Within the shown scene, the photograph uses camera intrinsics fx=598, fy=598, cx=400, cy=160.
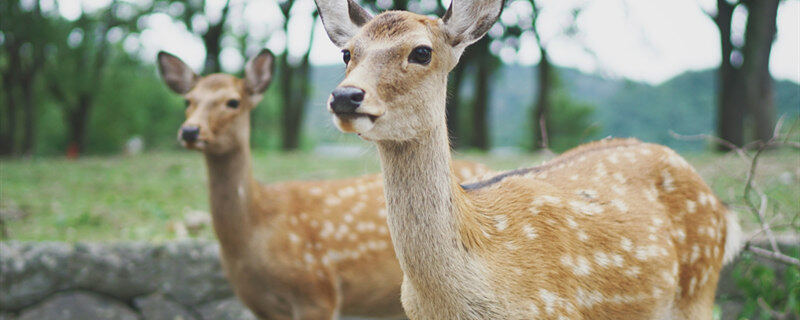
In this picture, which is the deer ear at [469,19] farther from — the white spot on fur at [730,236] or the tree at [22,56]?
the tree at [22,56]

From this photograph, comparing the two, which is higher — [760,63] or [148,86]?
[760,63]

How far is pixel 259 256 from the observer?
3795 millimetres

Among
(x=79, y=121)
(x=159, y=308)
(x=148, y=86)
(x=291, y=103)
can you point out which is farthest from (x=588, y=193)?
(x=148, y=86)

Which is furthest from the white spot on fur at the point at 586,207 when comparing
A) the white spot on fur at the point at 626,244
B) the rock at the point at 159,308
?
the rock at the point at 159,308

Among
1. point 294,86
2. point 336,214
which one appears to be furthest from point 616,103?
point 336,214

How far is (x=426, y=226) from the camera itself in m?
2.11

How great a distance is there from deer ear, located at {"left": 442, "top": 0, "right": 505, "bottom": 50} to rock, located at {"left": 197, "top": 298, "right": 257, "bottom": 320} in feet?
10.9

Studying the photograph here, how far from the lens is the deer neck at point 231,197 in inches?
151

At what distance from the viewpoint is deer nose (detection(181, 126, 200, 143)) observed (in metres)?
3.70

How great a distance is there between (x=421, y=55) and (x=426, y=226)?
1.96 ft

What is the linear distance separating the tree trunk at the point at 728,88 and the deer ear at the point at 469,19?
473 inches

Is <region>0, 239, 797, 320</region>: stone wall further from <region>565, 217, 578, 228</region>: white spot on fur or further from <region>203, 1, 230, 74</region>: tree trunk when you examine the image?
<region>203, 1, 230, 74</region>: tree trunk

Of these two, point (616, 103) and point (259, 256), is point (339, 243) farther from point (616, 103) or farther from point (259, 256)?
point (616, 103)

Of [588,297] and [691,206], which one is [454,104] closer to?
[691,206]
